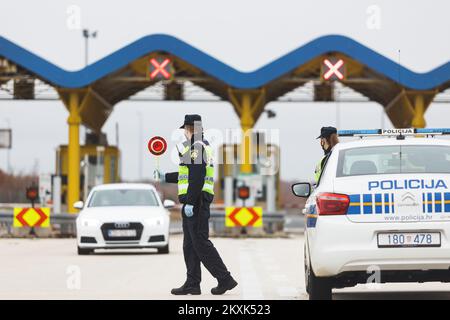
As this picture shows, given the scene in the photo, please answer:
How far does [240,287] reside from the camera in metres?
15.3

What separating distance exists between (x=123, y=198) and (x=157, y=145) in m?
14.5

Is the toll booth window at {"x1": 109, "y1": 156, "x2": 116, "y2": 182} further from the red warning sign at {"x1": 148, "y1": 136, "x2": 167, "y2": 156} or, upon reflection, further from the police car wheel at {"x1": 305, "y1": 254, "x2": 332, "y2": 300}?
the police car wheel at {"x1": 305, "y1": 254, "x2": 332, "y2": 300}

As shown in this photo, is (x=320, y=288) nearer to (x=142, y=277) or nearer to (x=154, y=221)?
(x=142, y=277)

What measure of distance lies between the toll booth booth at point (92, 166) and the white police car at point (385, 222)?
32947mm

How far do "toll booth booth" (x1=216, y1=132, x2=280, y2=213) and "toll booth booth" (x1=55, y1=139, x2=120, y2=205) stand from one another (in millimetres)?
4119

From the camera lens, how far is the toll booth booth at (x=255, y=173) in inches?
1608

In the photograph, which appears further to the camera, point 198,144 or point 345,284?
point 198,144

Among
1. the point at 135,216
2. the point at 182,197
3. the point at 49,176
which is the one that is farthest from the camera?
the point at 49,176

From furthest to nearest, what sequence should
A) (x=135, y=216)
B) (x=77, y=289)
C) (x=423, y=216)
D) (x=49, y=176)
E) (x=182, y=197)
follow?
(x=49, y=176), (x=135, y=216), (x=77, y=289), (x=182, y=197), (x=423, y=216)

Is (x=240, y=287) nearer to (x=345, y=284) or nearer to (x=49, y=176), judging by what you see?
(x=345, y=284)

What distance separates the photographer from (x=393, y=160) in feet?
38.9
